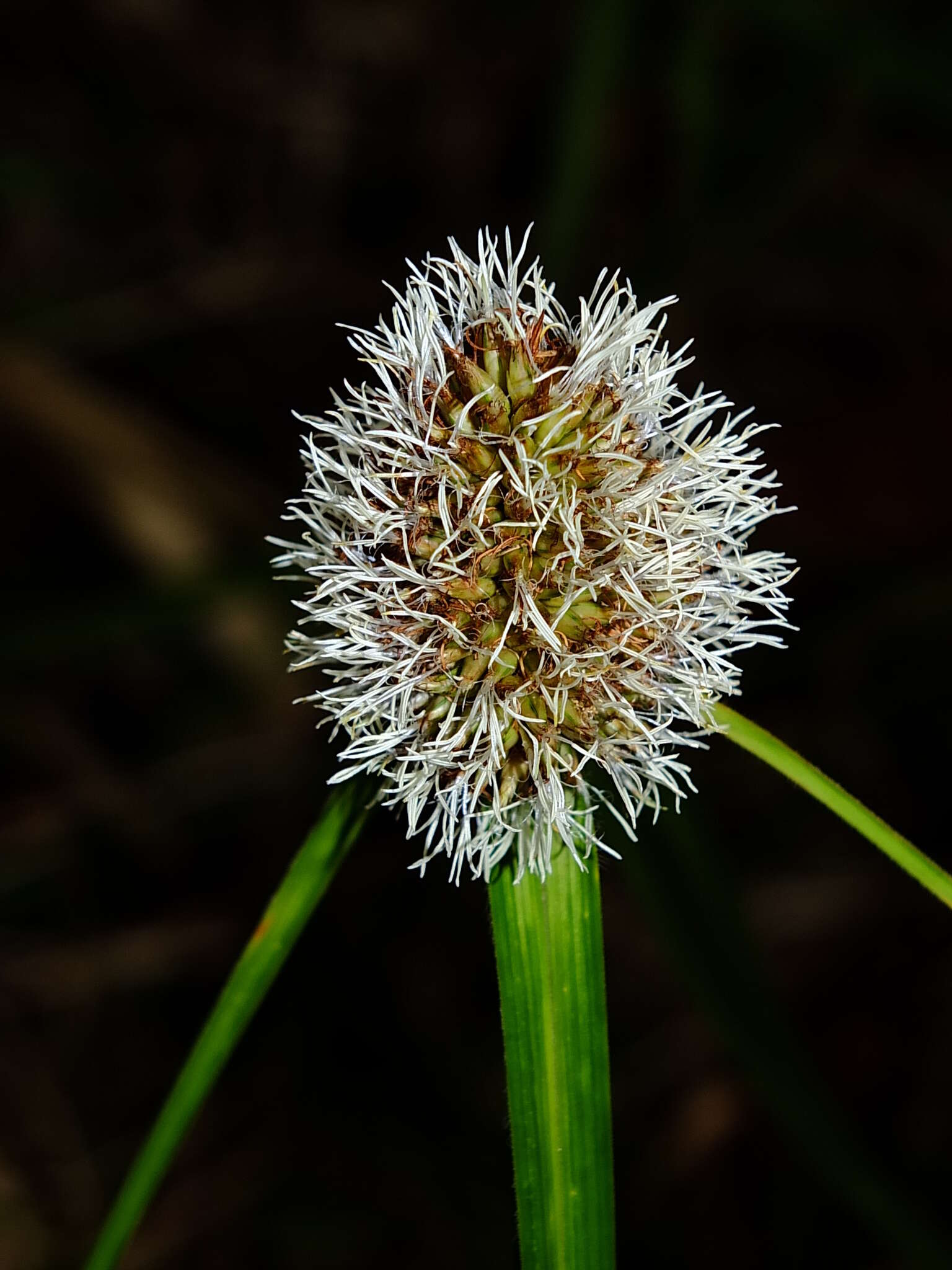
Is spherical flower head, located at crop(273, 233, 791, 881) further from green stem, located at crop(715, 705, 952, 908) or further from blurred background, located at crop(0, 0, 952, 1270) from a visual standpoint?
blurred background, located at crop(0, 0, 952, 1270)

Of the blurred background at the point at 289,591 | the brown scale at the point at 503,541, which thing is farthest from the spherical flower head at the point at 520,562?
the blurred background at the point at 289,591

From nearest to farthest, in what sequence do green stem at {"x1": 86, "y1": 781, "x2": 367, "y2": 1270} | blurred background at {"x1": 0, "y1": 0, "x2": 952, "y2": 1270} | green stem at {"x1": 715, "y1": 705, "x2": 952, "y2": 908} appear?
green stem at {"x1": 715, "y1": 705, "x2": 952, "y2": 908}, green stem at {"x1": 86, "y1": 781, "x2": 367, "y2": 1270}, blurred background at {"x1": 0, "y1": 0, "x2": 952, "y2": 1270}

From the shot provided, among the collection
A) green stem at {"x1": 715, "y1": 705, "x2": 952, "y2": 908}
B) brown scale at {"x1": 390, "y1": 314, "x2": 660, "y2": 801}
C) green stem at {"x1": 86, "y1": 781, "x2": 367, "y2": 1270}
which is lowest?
green stem at {"x1": 715, "y1": 705, "x2": 952, "y2": 908}

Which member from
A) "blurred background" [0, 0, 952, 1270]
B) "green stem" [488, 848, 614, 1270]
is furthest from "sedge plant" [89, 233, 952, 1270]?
"blurred background" [0, 0, 952, 1270]

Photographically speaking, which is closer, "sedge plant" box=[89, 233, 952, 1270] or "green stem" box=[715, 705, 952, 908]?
"green stem" box=[715, 705, 952, 908]

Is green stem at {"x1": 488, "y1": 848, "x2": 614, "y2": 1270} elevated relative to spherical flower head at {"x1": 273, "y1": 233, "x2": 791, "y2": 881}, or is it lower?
lower

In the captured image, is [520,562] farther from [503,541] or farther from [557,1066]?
[557,1066]

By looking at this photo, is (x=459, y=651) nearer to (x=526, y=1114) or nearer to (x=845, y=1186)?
(x=526, y=1114)

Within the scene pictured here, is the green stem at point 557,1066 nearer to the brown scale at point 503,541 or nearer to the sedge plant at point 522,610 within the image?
the sedge plant at point 522,610
